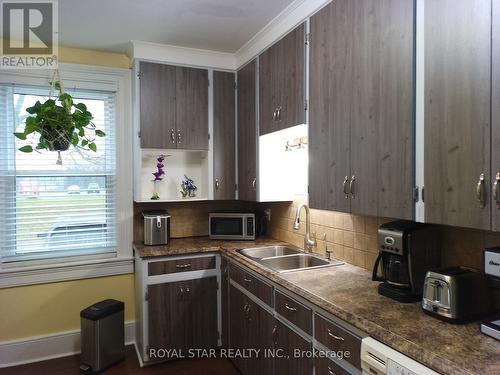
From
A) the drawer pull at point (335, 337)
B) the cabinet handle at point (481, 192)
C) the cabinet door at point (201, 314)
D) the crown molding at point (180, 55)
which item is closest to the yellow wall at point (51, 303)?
the cabinet door at point (201, 314)

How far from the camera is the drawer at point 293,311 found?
1.76m

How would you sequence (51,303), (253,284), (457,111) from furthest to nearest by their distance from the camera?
(51,303) → (253,284) → (457,111)

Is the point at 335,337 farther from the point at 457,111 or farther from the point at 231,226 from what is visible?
A: the point at 231,226

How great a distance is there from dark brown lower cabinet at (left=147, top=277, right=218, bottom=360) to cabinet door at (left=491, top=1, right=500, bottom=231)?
222cm

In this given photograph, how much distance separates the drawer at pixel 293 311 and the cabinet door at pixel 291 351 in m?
0.06

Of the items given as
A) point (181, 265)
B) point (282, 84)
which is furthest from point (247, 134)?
point (181, 265)

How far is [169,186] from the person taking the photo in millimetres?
3365

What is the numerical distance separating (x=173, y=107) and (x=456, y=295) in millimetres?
2529

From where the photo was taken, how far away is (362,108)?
1.75m

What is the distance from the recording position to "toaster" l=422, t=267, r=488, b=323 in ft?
4.40

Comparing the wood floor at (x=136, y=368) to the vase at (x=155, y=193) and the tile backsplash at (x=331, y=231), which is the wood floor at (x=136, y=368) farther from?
the vase at (x=155, y=193)

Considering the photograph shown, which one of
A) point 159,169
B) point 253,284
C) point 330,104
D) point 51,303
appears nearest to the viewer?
point 330,104

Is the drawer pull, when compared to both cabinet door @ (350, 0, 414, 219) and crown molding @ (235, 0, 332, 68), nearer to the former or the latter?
cabinet door @ (350, 0, 414, 219)

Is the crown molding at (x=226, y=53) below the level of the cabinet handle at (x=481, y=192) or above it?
above
